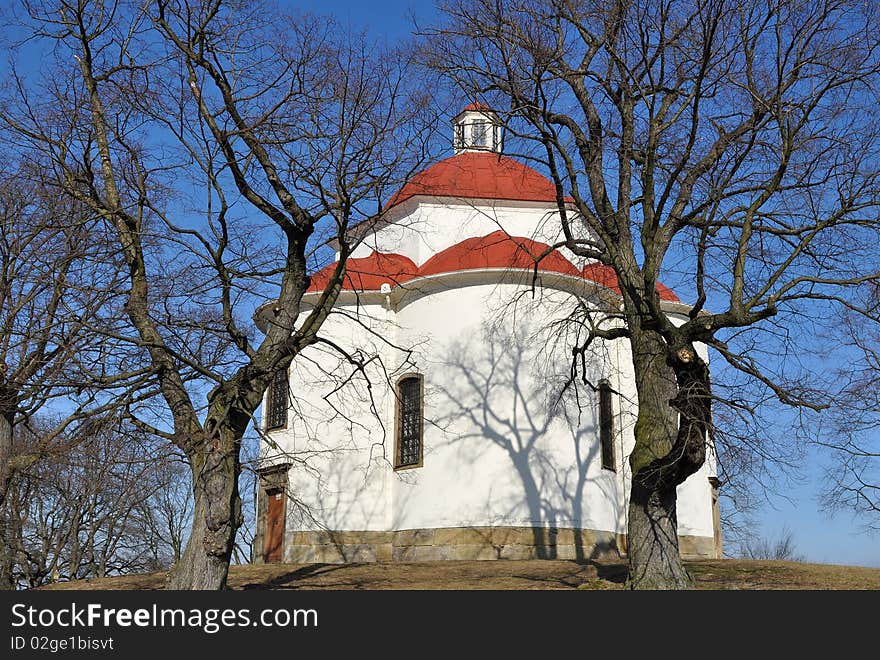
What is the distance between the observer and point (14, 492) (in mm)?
22078

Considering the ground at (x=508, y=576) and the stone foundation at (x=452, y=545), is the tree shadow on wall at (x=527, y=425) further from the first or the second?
the ground at (x=508, y=576)

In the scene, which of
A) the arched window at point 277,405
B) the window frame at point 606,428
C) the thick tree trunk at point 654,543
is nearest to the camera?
the thick tree trunk at point 654,543

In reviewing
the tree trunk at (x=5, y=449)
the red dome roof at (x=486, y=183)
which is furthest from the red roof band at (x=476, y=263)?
the tree trunk at (x=5, y=449)

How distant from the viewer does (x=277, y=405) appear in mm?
22562

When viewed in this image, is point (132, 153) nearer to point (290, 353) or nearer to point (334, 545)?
point (290, 353)

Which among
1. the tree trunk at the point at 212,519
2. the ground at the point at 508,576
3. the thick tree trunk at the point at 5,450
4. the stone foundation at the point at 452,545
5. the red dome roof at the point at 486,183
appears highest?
the red dome roof at the point at 486,183

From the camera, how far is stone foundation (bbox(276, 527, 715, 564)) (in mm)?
18781

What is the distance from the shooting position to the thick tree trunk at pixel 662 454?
37.9 feet

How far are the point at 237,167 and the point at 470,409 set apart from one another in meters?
9.15

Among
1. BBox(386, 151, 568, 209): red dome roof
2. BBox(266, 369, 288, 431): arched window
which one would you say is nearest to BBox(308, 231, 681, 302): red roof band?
BBox(386, 151, 568, 209): red dome roof

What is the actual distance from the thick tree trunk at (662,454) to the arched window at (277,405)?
38.5ft

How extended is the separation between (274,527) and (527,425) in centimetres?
658

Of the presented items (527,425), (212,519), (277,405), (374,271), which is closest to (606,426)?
Answer: (527,425)
